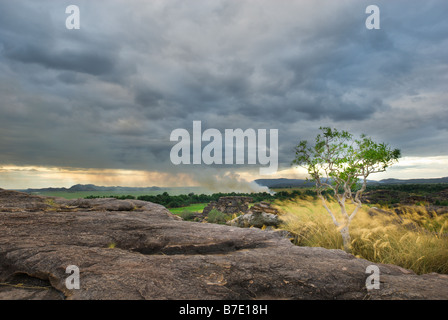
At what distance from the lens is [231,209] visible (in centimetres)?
2805

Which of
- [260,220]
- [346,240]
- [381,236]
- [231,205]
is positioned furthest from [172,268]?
[231,205]

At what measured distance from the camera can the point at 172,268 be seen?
4.29m

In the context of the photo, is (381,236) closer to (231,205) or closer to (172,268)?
(172,268)

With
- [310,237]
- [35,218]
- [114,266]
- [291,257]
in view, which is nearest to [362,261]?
[291,257]

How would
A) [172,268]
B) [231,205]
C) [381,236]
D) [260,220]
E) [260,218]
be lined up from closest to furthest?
1. [172,268]
2. [381,236]
3. [260,220]
4. [260,218]
5. [231,205]

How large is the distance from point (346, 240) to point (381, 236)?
1338 mm

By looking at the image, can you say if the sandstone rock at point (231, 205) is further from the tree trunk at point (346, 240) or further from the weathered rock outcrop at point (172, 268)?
the weathered rock outcrop at point (172, 268)

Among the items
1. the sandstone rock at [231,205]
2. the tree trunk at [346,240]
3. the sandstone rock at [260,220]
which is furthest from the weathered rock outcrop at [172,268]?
the sandstone rock at [231,205]

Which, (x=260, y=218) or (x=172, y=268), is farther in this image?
(x=260, y=218)

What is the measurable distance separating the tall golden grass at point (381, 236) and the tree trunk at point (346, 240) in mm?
213

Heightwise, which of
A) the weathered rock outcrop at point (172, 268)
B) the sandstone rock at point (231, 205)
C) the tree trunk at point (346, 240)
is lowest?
the sandstone rock at point (231, 205)

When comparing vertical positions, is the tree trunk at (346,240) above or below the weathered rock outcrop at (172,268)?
below

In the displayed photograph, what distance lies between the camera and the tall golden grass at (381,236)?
801 centimetres
